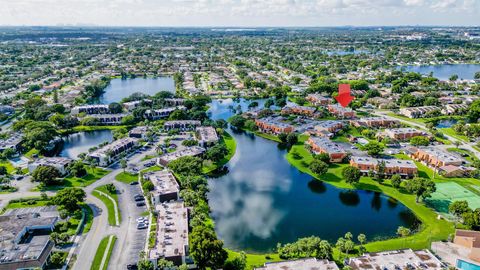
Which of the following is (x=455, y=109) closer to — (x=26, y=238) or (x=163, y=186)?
(x=163, y=186)

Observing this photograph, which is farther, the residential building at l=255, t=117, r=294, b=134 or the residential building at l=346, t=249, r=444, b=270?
the residential building at l=255, t=117, r=294, b=134

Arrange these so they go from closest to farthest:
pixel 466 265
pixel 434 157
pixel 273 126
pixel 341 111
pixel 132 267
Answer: pixel 466 265 → pixel 132 267 → pixel 434 157 → pixel 273 126 → pixel 341 111

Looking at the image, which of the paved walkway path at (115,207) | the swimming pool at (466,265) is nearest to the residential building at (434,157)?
the swimming pool at (466,265)

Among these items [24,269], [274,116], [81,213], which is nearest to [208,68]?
[274,116]

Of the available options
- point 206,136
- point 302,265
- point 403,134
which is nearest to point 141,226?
point 302,265

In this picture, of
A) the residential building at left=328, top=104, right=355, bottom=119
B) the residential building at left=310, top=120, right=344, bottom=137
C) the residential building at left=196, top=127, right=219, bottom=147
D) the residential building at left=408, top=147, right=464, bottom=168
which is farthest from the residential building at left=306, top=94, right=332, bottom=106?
the residential building at left=196, top=127, right=219, bottom=147

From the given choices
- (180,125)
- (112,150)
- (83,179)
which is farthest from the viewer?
(180,125)

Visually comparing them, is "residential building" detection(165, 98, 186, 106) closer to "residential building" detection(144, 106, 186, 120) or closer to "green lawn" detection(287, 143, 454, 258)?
"residential building" detection(144, 106, 186, 120)
